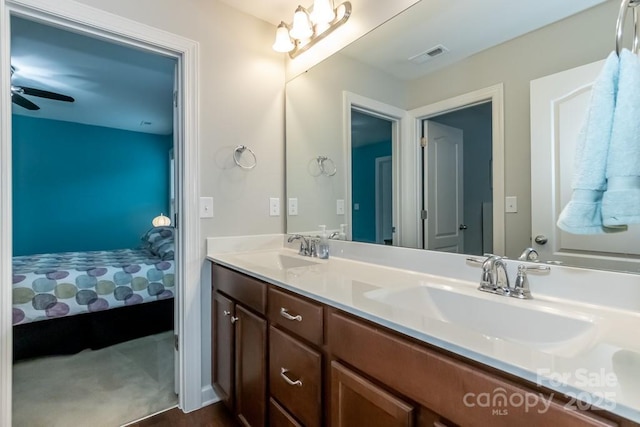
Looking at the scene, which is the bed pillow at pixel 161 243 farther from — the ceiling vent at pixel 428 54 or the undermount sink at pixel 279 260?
the ceiling vent at pixel 428 54

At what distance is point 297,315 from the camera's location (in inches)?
43.9

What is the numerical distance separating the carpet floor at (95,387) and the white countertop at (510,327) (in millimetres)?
1120

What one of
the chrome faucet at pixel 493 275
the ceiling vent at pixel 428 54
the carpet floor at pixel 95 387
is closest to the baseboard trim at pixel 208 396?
the carpet floor at pixel 95 387

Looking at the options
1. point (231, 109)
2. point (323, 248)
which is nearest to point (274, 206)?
point (323, 248)

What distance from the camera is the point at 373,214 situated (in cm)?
169

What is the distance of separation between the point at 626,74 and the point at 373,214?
1.12m

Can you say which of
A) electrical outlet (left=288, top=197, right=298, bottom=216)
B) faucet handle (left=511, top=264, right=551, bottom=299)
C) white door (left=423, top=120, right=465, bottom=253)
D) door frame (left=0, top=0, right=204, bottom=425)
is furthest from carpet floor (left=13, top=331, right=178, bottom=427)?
faucet handle (left=511, top=264, right=551, bottom=299)

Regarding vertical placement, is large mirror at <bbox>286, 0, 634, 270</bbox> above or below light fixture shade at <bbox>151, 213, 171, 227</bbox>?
above

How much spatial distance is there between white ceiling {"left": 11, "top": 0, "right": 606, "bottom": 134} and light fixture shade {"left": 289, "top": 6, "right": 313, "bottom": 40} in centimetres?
12

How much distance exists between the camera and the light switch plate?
5.95ft

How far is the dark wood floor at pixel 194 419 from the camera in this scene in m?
1.65

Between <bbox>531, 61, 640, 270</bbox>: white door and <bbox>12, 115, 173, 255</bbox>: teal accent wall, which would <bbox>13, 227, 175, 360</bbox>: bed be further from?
<bbox>531, 61, 640, 270</bbox>: white door

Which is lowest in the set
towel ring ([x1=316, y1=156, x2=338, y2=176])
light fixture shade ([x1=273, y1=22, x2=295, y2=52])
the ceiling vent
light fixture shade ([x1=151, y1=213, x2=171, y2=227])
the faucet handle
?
the faucet handle

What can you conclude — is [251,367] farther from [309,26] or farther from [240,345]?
[309,26]
